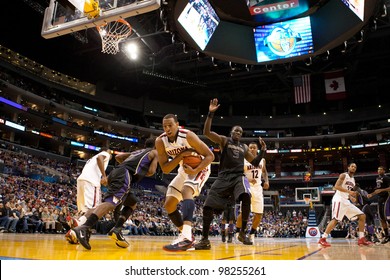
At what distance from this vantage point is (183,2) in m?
15.4

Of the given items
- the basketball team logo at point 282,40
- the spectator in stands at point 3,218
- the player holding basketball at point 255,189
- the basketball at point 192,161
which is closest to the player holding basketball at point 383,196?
the player holding basketball at point 255,189

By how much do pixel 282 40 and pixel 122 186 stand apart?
1580cm

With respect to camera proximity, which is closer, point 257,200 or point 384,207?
point 257,200

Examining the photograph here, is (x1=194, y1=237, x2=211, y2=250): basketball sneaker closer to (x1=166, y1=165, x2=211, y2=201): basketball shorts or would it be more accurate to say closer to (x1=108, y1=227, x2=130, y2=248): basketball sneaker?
(x1=166, y1=165, x2=211, y2=201): basketball shorts

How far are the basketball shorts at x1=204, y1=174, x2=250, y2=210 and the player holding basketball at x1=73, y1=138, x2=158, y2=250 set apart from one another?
104cm

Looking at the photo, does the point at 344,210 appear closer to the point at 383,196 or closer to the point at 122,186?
the point at 383,196

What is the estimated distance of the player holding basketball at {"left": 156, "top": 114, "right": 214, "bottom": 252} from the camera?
421cm

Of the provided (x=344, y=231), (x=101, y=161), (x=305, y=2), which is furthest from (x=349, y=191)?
(x=344, y=231)

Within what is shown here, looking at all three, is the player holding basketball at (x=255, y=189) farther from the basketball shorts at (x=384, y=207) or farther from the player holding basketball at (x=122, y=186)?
the basketball shorts at (x=384, y=207)

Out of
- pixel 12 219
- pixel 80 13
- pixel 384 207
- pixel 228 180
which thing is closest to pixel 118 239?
pixel 228 180

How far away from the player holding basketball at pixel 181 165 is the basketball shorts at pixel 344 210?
4362 mm

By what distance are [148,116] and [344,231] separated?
31.5 m

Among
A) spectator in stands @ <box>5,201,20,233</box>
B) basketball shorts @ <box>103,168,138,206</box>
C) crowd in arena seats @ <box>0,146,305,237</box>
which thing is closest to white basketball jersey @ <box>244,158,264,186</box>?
basketball shorts @ <box>103,168,138,206</box>

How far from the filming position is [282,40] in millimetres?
18406
